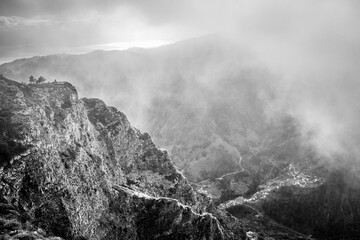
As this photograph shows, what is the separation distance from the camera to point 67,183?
13425 centimetres

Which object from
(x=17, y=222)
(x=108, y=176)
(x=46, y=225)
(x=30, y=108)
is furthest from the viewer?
(x=108, y=176)

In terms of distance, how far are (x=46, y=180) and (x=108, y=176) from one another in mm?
46582

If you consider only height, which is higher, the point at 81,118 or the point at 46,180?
the point at 81,118

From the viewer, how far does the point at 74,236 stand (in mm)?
124250

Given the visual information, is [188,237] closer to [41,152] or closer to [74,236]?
[74,236]

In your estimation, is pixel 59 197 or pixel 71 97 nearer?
pixel 59 197

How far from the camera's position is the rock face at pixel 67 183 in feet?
366

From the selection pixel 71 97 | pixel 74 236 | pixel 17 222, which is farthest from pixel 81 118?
pixel 17 222

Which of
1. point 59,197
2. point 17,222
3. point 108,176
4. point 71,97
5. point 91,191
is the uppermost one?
point 71,97

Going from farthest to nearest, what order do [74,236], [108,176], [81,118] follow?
1. [81,118]
2. [108,176]
3. [74,236]

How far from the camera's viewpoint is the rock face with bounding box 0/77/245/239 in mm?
111500

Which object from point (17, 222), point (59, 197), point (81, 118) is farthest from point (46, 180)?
point (81, 118)

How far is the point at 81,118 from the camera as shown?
592ft

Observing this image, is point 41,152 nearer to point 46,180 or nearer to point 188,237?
point 46,180
